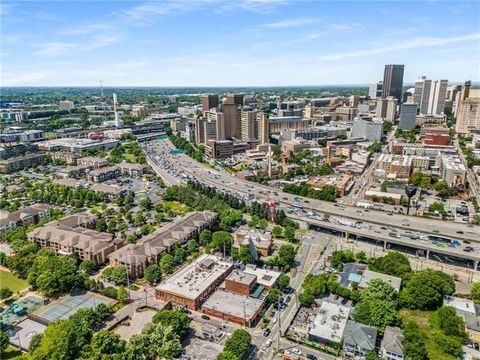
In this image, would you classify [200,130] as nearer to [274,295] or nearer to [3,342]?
[274,295]

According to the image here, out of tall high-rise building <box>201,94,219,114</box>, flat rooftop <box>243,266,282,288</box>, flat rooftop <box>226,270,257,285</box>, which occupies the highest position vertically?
tall high-rise building <box>201,94,219,114</box>

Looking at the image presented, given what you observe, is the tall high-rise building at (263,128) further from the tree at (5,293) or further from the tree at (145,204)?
the tree at (5,293)

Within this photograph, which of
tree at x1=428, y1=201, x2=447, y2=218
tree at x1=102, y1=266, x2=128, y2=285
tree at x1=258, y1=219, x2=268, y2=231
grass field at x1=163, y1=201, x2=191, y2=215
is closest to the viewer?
tree at x1=102, y1=266, x2=128, y2=285

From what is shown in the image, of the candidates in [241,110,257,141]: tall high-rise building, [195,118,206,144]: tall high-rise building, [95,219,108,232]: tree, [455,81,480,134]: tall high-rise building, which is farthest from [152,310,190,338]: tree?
[455,81,480,134]: tall high-rise building

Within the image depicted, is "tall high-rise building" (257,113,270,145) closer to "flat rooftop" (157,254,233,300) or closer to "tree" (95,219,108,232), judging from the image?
"tree" (95,219,108,232)

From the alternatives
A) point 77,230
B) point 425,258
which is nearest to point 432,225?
point 425,258

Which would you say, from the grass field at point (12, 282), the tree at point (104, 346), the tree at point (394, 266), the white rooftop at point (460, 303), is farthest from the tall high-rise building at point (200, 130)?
the tree at point (104, 346)

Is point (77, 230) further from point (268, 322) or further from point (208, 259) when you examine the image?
point (268, 322)
